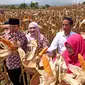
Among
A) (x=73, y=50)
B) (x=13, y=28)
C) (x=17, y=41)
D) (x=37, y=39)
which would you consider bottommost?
(x=37, y=39)

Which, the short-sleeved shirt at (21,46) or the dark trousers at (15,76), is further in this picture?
the dark trousers at (15,76)

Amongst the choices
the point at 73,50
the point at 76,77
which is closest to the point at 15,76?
the point at 73,50

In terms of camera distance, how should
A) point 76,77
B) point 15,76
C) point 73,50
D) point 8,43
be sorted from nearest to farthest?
point 76,77 < point 8,43 < point 73,50 < point 15,76

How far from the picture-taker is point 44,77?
203 cm

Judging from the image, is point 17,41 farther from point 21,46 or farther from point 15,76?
point 15,76

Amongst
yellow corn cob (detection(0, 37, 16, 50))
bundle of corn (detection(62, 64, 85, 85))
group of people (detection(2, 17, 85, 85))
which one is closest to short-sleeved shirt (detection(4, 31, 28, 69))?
group of people (detection(2, 17, 85, 85))

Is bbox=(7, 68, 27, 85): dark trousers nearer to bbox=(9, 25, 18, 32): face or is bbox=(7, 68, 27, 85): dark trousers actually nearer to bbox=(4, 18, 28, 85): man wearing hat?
bbox=(4, 18, 28, 85): man wearing hat

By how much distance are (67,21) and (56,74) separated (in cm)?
347

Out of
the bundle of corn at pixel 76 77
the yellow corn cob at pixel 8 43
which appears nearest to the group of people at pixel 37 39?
the yellow corn cob at pixel 8 43

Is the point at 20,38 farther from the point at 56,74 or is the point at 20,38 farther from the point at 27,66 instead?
the point at 56,74

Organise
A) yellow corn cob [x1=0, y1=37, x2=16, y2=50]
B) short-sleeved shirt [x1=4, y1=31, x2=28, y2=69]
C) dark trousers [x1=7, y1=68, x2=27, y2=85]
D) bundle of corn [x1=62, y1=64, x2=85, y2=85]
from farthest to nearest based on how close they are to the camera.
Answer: dark trousers [x1=7, y1=68, x2=27, y2=85]
short-sleeved shirt [x1=4, y1=31, x2=28, y2=69]
yellow corn cob [x1=0, y1=37, x2=16, y2=50]
bundle of corn [x1=62, y1=64, x2=85, y2=85]

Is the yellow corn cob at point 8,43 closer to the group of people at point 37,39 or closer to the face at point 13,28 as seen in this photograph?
the group of people at point 37,39

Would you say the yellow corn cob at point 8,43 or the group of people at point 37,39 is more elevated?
the yellow corn cob at point 8,43

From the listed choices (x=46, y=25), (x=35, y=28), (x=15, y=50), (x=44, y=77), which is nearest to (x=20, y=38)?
(x=35, y=28)
